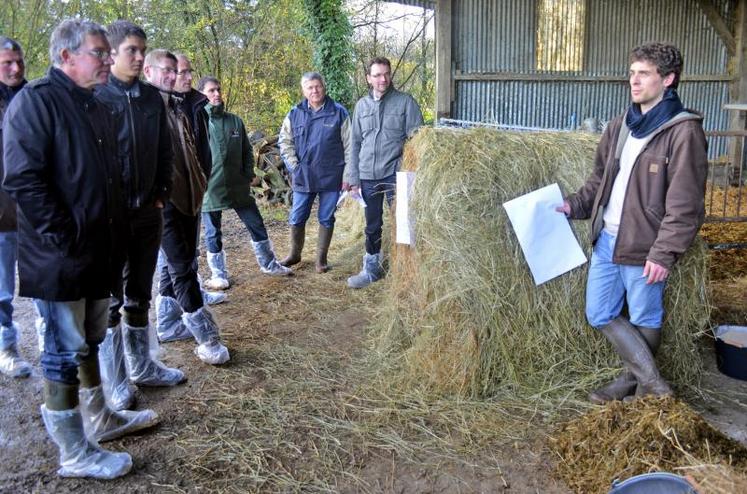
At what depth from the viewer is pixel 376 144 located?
5.38 metres

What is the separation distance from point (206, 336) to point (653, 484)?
2.69 m

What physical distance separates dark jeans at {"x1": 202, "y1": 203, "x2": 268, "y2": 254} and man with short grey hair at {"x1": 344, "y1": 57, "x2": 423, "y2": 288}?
3.12 ft

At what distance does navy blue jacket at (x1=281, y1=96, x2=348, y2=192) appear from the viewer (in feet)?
19.2

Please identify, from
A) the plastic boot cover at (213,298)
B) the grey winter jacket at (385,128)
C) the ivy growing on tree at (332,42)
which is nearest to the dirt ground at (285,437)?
the plastic boot cover at (213,298)

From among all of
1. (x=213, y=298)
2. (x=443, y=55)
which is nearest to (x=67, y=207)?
(x=213, y=298)

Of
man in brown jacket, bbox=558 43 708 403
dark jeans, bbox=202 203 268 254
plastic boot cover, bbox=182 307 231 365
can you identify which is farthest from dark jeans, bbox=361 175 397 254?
man in brown jacket, bbox=558 43 708 403

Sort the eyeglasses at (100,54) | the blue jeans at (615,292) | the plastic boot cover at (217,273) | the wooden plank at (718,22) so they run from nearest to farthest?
the eyeglasses at (100,54) < the blue jeans at (615,292) < the plastic boot cover at (217,273) < the wooden plank at (718,22)

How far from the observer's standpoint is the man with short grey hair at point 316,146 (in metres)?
5.83

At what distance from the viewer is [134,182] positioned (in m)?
3.14

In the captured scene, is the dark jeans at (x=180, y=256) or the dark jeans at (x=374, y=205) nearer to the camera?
the dark jeans at (x=180, y=256)

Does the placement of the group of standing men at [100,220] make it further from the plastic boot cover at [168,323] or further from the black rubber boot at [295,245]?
A: the black rubber boot at [295,245]

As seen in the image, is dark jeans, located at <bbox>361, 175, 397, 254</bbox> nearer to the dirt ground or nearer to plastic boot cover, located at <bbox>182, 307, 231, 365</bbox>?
the dirt ground

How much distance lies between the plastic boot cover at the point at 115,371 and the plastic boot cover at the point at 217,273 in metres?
2.29

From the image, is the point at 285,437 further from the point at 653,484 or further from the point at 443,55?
the point at 443,55
